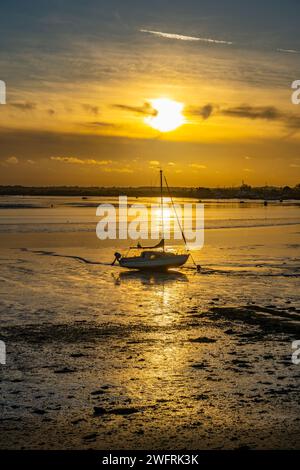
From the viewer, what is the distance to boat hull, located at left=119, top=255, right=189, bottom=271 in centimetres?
3328

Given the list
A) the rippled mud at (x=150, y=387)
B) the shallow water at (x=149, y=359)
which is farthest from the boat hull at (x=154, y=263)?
the rippled mud at (x=150, y=387)

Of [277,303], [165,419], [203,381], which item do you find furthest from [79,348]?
[277,303]

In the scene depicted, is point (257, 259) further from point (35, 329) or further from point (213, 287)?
point (35, 329)

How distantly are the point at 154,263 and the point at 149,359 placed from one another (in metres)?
17.8

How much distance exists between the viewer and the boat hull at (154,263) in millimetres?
33281

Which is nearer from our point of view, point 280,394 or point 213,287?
point 280,394

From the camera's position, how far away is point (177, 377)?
14.0 metres

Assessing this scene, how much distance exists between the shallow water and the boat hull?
1.91 feet

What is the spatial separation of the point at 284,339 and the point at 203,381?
15.8 ft

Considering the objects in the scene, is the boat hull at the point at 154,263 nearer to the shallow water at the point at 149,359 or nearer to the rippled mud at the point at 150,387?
the shallow water at the point at 149,359

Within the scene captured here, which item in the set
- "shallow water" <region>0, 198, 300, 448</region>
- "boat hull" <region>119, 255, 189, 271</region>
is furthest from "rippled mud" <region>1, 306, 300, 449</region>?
"boat hull" <region>119, 255, 189, 271</region>

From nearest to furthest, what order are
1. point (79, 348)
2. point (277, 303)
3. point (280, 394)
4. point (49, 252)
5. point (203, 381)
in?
point (280, 394), point (203, 381), point (79, 348), point (277, 303), point (49, 252)

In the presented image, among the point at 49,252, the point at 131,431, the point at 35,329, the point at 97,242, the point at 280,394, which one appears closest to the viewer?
the point at 131,431

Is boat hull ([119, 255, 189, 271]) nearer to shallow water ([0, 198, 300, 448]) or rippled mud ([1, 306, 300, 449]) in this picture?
shallow water ([0, 198, 300, 448])
